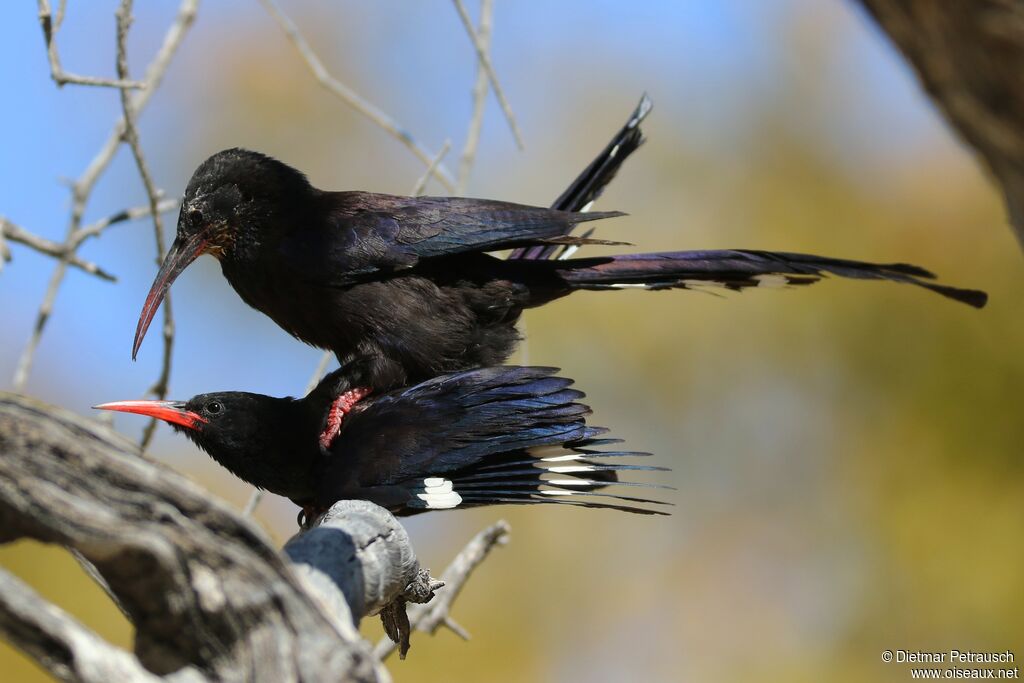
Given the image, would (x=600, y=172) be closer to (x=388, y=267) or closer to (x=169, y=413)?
(x=388, y=267)

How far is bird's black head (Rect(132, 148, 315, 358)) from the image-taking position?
3.49 m

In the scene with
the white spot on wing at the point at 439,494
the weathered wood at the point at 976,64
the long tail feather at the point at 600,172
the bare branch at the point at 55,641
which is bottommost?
the bare branch at the point at 55,641

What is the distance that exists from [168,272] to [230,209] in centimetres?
27

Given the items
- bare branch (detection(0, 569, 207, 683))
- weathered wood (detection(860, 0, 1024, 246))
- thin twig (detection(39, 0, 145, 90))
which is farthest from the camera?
thin twig (detection(39, 0, 145, 90))

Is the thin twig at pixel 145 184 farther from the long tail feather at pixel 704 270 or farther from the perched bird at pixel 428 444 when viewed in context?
the long tail feather at pixel 704 270

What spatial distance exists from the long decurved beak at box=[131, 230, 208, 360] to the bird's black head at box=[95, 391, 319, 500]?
214 mm

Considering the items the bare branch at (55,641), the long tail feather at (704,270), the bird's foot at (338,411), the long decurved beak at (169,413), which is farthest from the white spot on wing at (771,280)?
the bare branch at (55,641)

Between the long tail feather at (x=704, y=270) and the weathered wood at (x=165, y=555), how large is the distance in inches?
68.0

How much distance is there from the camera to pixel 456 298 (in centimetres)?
352

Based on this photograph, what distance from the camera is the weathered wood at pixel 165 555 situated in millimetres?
1484

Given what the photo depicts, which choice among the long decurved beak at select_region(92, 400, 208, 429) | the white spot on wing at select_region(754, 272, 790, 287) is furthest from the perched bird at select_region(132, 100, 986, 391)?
the long decurved beak at select_region(92, 400, 208, 429)

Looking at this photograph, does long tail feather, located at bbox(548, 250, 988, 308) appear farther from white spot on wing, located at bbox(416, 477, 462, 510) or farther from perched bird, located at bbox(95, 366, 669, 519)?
white spot on wing, located at bbox(416, 477, 462, 510)

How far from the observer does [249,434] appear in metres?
3.23

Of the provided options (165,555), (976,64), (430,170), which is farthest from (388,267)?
Answer: (976,64)
